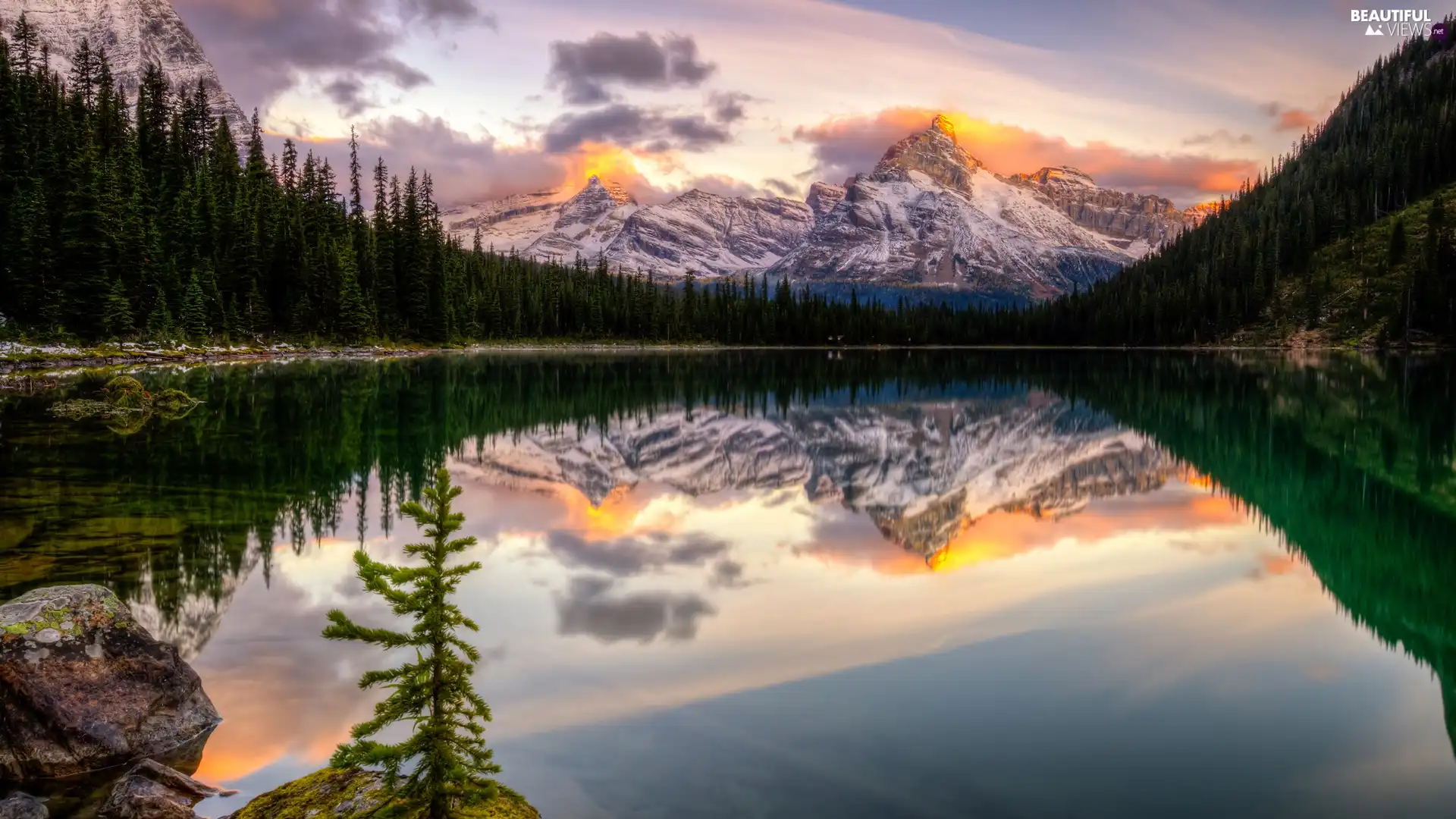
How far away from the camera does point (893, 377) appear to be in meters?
97.1

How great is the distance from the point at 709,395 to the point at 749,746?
180 ft

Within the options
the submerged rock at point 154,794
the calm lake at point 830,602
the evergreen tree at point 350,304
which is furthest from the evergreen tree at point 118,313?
the submerged rock at point 154,794

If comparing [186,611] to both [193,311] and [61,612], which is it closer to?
[61,612]

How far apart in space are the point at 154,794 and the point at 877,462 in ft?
98.8

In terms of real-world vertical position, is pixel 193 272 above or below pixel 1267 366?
above

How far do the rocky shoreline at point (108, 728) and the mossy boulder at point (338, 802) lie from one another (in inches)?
0.5

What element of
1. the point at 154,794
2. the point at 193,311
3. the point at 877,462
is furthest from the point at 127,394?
the point at 193,311

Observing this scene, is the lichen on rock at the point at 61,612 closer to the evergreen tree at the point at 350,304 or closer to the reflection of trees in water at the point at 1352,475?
the reflection of trees in water at the point at 1352,475

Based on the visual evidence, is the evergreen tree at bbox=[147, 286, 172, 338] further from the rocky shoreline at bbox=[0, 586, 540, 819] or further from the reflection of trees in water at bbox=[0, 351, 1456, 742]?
the rocky shoreline at bbox=[0, 586, 540, 819]

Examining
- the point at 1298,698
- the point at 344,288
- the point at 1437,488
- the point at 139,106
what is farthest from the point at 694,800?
the point at 139,106

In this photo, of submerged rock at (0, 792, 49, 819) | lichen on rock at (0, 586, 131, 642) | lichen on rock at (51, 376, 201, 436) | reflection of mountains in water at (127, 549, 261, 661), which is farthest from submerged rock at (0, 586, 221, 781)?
lichen on rock at (51, 376, 201, 436)

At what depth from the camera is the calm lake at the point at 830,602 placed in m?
9.86

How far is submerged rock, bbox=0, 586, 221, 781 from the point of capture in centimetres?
983

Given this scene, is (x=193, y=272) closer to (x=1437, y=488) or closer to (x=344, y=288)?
(x=344, y=288)
